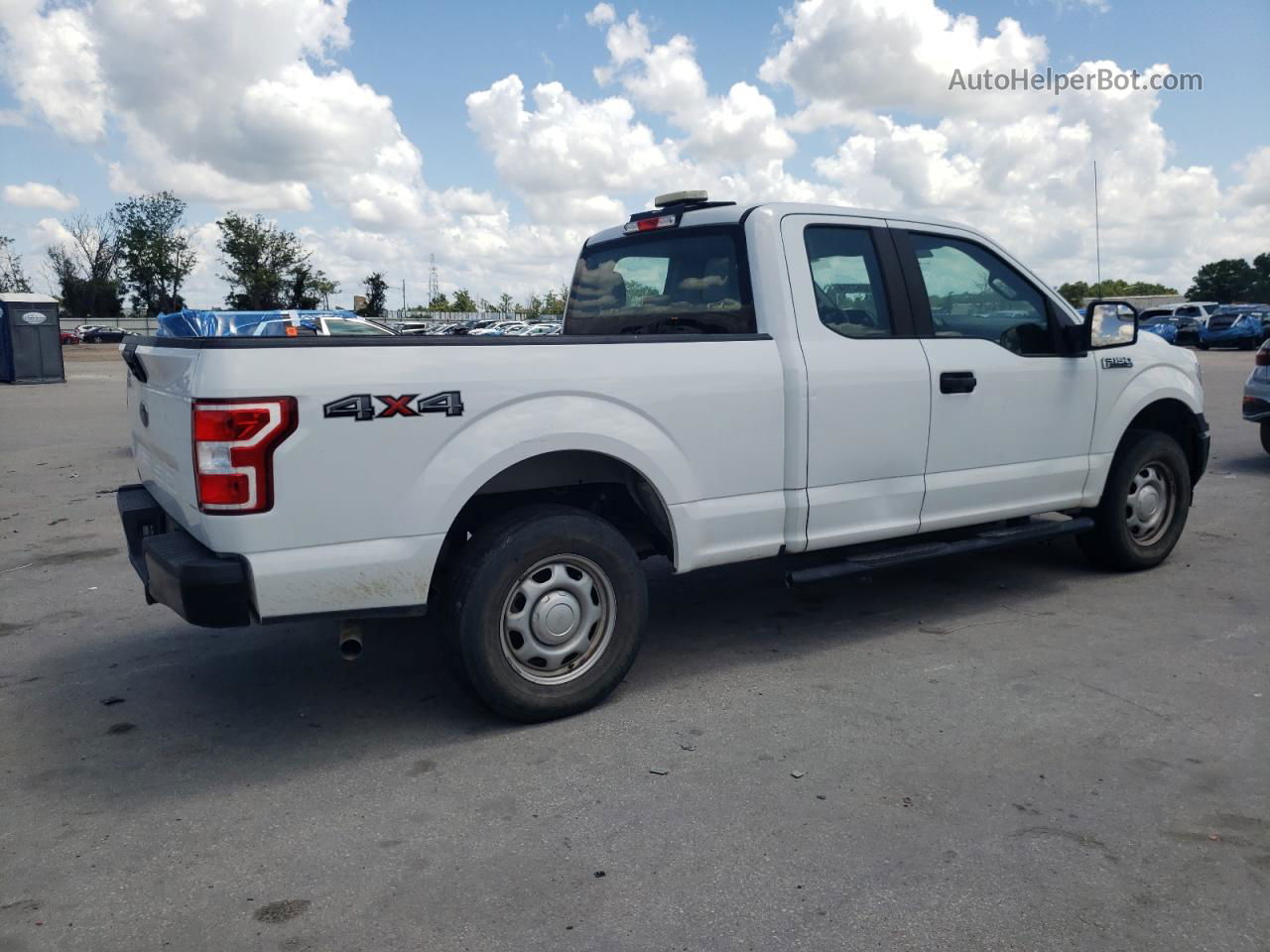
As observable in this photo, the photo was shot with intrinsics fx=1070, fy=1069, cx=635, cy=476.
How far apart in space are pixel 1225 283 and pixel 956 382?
8682 cm

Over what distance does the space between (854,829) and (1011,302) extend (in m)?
3.32

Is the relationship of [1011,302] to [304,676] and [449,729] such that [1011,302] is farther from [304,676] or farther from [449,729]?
[304,676]

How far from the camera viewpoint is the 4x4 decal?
3.62 metres

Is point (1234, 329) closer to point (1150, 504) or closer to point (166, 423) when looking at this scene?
point (1150, 504)

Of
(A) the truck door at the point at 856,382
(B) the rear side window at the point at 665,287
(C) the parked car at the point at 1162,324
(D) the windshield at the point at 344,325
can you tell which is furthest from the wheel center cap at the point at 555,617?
(C) the parked car at the point at 1162,324

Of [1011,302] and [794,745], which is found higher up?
[1011,302]

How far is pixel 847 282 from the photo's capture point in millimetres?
5000

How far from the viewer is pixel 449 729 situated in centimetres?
421

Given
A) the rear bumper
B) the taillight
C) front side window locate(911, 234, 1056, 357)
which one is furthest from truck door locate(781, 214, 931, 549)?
the rear bumper

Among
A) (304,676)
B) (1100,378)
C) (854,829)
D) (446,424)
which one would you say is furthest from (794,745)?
(1100,378)

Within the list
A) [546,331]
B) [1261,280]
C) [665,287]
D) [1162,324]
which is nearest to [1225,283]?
[1261,280]

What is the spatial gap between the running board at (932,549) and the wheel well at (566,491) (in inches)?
28.4

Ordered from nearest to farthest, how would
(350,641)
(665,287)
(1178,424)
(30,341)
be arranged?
1. (350,641)
2. (665,287)
3. (1178,424)
4. (30,341)

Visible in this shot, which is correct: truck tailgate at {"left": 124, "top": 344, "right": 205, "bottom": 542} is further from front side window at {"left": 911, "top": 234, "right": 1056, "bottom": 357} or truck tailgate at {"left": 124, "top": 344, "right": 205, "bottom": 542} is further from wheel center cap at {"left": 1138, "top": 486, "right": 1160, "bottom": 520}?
wheel center cap at {"left": 1138, "top": 486, "right": 1160, "bottom": 520}
